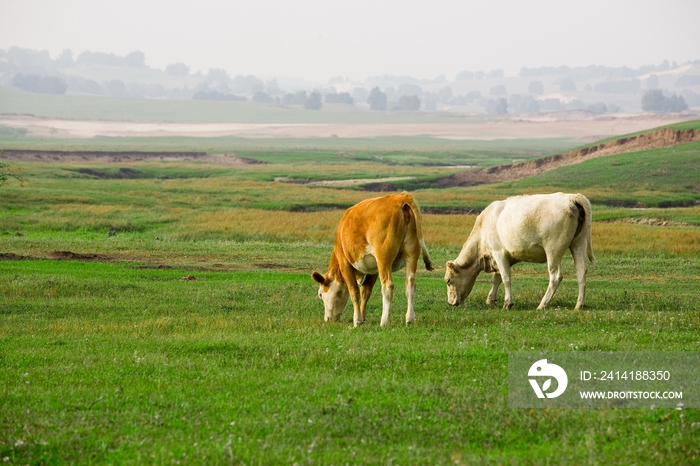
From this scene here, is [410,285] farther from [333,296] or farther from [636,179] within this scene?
[636,179]

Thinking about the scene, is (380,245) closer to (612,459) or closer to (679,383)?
(679,383)

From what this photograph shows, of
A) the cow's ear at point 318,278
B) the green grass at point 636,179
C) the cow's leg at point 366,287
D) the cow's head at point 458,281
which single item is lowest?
the green grass at point 636,179

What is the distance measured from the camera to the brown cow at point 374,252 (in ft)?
52.1

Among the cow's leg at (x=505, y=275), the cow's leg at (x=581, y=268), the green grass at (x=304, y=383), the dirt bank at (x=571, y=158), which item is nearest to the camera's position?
the green grass at (x=304, y=383)

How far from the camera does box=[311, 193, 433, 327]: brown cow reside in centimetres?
1587

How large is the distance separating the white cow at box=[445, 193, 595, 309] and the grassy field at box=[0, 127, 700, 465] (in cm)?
64

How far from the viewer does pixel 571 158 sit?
84750 mm

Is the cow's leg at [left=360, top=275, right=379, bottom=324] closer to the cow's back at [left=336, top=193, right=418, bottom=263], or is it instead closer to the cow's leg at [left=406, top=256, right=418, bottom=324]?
the cow's back at [left=336, top=193, right=418, bottom=263]

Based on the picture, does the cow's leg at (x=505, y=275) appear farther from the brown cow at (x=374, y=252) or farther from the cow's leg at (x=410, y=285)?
the cow's leg at (x=410, y=285)

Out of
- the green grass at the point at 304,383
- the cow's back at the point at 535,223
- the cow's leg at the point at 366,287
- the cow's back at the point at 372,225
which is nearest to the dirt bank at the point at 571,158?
the cow's back at the point at 535,223

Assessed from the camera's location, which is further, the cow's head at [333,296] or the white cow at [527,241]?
the white cow at [527,241]

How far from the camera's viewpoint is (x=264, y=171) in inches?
3580

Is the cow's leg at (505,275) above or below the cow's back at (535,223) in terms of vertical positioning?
below

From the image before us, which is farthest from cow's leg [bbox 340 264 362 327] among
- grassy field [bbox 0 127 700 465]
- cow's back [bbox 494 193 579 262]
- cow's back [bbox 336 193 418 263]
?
cow's back [bbox 494 193 579 262]
